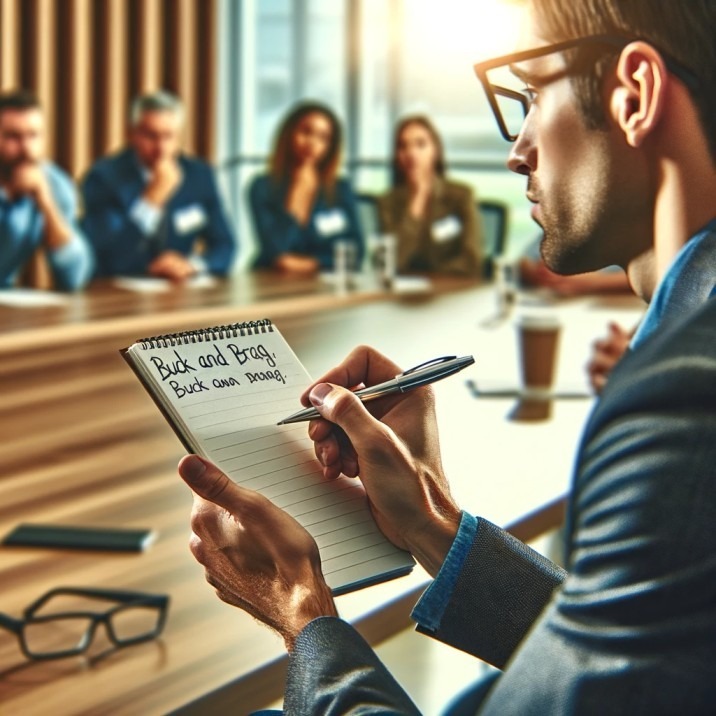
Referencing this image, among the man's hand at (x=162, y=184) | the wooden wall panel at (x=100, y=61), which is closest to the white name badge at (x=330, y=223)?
the man's hand at (x=162, y=184)

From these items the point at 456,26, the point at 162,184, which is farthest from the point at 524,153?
the point at 456,26

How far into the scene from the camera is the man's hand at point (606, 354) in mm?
2184

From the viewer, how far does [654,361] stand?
58cm

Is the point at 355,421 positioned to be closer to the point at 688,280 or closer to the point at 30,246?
the point at 688,280

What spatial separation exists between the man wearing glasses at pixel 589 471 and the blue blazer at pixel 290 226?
430 cm

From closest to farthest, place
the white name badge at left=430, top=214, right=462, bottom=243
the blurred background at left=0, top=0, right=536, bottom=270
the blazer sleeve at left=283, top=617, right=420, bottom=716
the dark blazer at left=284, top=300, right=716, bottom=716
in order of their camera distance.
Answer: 1. the dark blazer at left=284, top=300, right=716, bottom=716
2. the blazer sleeve at left=283, top=617, right=420, bottom=716
3. the white name badge at left=430, top=214, right=462, bottom=243
4. the blurred background at left=0, top=0, right=536, bottom=270

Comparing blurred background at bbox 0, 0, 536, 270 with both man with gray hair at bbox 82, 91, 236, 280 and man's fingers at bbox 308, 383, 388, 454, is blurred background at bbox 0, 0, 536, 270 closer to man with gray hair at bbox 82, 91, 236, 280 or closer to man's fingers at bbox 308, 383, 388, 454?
man with gray hair at bbox 82, 91, 236, 280

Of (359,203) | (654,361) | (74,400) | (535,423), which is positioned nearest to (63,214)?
(359,203)

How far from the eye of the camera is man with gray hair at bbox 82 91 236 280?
15.7 ft

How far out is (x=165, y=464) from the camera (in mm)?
1726

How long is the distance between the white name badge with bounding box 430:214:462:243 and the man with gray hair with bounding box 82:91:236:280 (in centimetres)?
95

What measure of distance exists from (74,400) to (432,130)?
3.47 m

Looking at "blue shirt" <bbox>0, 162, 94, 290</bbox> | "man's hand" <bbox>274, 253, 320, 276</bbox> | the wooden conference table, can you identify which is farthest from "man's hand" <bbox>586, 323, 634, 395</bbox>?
"man's hand" <bbox>274, 253, 320, 276</bbox>

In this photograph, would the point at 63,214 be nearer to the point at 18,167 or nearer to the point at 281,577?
the point at 18,167
